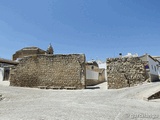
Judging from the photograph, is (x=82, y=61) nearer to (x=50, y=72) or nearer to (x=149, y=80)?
(x=50, y=72)

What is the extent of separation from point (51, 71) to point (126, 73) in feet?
25.2

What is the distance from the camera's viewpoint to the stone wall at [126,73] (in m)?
11.6

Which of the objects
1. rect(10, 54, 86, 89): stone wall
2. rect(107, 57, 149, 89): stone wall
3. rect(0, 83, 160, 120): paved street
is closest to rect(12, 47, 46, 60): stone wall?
rect(10, 54, 86, 89): stone wall

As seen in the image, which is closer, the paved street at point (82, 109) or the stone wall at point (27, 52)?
the paved street at point (82, 109)

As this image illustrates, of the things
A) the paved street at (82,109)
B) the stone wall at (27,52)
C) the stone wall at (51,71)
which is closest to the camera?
the paved street at (82,109)

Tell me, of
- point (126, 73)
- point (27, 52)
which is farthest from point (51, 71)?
point (27, 52)

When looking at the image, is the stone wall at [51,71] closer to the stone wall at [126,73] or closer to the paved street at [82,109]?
the stone wall at [126,73]

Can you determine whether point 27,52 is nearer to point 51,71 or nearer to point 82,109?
point 51,71

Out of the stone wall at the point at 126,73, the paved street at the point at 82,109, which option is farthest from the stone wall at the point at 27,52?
the paved street at the point at 82,109

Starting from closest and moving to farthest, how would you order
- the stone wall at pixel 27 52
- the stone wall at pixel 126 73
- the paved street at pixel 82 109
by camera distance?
the paved street at pixel 82 109 → the stone wall at pixel 126 73 → the stone wall at pixel 27 52

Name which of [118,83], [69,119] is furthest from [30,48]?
[69,119]

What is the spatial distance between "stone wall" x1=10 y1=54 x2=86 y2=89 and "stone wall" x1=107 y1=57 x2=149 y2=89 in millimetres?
2884

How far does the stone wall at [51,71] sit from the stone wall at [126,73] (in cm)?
288

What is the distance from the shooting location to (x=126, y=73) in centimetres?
1183
